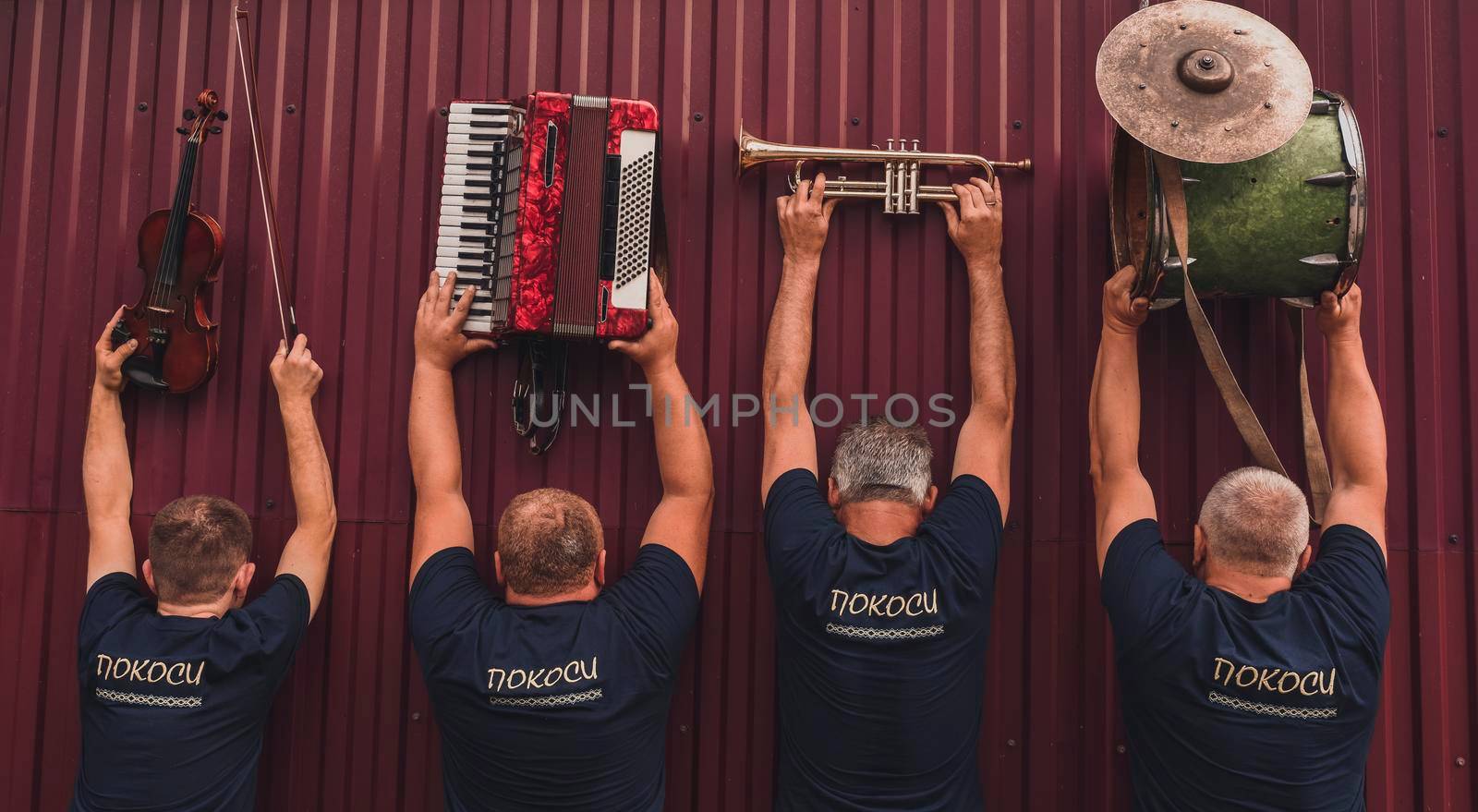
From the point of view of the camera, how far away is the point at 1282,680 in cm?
281

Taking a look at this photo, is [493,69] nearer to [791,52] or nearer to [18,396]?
[791,52]

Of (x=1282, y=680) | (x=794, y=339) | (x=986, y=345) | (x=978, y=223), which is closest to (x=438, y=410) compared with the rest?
(x=794, y=339)

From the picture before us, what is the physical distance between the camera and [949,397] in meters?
3.85

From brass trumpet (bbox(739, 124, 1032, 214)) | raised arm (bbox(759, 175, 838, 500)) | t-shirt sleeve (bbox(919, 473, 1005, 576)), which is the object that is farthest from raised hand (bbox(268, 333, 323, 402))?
t-shirt sleeve (bbox(919, 473, 1005, 576))

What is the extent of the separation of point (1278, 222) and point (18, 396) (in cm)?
527

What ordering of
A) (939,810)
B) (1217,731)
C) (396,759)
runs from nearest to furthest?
(1217,731) < (939,810) < (396,759)

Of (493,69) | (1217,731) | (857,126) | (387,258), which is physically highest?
(493,69)

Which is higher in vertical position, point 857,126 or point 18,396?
point 857,126

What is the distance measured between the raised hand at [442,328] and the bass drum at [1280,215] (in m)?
2.65

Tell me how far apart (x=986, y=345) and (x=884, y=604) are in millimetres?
1205

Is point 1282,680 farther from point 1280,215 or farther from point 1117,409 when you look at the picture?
point 1280,215

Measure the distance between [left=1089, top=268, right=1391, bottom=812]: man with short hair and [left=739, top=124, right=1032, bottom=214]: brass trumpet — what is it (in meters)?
1.40

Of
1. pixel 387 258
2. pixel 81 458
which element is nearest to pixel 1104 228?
pixel 387 258

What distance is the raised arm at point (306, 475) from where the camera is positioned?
3635mm
